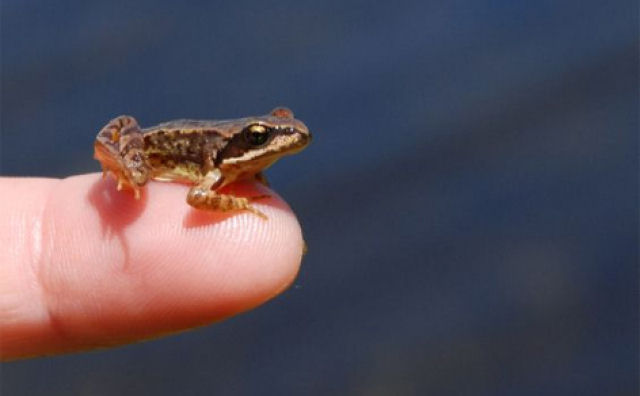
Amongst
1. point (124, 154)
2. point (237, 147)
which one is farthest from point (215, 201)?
point (124, 154)

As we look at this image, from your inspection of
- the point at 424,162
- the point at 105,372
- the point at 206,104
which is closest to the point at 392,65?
the point at 424,162

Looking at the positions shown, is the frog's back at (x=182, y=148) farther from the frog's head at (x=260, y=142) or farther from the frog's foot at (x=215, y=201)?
the frog's foot at (x=215, y=201)

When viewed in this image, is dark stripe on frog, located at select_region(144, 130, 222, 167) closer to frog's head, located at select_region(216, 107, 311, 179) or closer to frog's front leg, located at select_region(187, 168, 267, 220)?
frog's head, located at select_region(216, 107, 311, 179)

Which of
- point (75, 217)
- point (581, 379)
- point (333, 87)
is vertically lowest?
point (581, 379)

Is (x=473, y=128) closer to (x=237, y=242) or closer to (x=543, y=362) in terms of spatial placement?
(x=543, y=362)

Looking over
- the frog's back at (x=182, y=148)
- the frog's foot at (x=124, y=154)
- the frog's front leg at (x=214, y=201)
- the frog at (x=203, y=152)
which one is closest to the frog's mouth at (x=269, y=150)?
the frog at (x=203, y=152)

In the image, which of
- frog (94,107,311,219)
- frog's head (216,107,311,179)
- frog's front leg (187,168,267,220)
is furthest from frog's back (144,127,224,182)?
frog's front leg (187,168,267,220)
